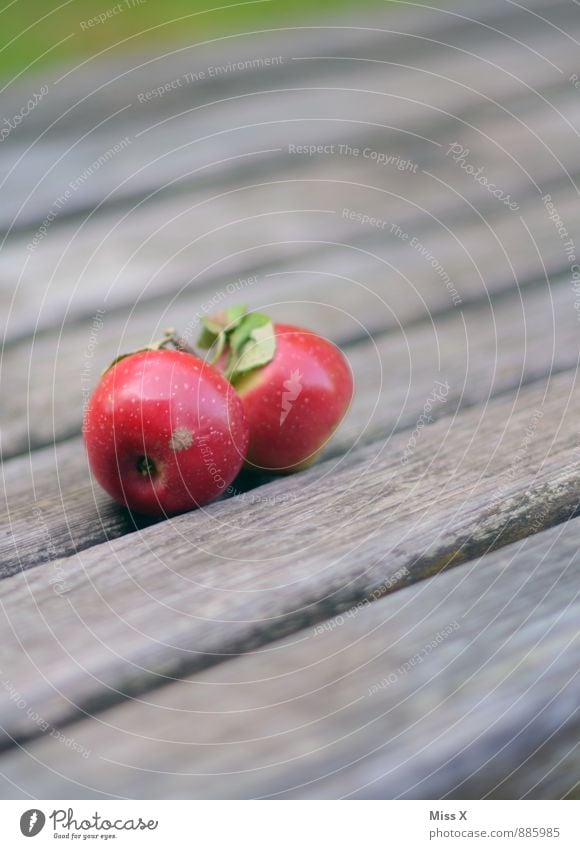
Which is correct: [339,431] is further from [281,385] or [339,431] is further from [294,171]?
[294,171]

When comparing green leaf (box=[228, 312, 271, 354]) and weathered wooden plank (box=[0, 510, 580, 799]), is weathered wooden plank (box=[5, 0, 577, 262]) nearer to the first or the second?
green leaf (box=[228, 312, 271, 354])

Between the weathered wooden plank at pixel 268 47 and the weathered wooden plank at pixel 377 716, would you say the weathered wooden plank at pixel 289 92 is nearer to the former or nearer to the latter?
the weathered wooden plank at pixel 268 47

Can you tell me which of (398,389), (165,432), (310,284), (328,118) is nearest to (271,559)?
(165,432)

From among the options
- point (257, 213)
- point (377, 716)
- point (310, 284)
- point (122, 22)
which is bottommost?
point (377, 716)

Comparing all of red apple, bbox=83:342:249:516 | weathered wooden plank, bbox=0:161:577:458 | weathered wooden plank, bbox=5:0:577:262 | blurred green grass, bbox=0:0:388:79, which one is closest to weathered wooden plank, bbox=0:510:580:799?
red apple, bbox=83:342:249:516

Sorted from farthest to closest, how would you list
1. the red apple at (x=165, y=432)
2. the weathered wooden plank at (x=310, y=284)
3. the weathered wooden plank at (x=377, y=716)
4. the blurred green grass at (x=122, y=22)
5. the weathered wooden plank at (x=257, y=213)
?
1. the weathered wooden plank at (x=257, y=213)
2. the weathered wooden plank at (x=310, y=284)
3. the blurred green grass at (x=122, y=22)
4. the red apple at (x=165, y=432)
5. the weathered wooden plank at (x=377, y=716)

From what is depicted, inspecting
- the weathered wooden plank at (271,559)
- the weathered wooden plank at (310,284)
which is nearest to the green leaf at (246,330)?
the weathered wooden plank at (271,559)
